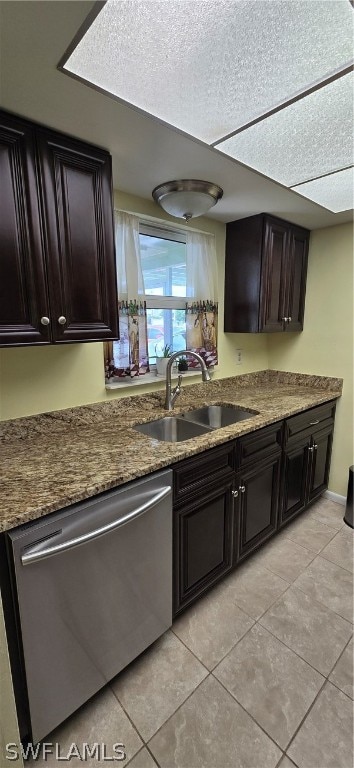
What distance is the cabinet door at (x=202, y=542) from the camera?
1472 mm

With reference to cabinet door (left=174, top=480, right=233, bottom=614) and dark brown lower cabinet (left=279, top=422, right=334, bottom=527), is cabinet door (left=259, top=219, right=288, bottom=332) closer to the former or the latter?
dark brown lower cabinet (left=279, top=422, right=334, bottom=527)

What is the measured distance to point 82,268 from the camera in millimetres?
1348

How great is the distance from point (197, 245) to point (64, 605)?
6.93ft

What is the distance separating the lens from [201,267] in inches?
89.6

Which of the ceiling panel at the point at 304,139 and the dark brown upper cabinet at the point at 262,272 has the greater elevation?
the ceiling panel at the point at 304,139

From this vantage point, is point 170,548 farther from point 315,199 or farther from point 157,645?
point 315,199

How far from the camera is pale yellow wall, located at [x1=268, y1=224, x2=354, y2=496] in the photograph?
2.43 m

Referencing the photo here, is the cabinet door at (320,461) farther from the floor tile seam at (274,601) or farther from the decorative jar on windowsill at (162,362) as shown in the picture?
the decorative jar on windowsill at (162,362)

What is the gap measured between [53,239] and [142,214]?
822mm

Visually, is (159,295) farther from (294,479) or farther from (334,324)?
(294,479)

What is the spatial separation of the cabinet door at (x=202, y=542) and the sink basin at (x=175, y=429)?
1.36 ft

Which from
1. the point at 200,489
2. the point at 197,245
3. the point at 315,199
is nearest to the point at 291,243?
the point at 315,199

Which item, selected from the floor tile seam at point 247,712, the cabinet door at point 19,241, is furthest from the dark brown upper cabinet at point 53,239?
the floor tile seam at point 247,712

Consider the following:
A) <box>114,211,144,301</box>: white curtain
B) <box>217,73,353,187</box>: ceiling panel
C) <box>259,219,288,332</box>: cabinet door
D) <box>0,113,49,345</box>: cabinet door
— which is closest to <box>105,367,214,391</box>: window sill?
<box>114,211,144,301</box>: white curtain
